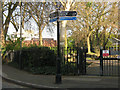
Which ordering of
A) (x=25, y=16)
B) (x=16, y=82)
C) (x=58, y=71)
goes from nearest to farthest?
1. (x=58, y=71)
2. (x=16, y=82)
3. (x=25, y=16)

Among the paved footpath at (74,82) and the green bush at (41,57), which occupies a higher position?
the green bush at (41,57)

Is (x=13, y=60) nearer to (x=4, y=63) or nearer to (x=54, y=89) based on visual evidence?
(x=4, y=63)

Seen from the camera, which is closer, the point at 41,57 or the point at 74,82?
the point at 74,82

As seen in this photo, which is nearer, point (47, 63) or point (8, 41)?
point (47, 63)

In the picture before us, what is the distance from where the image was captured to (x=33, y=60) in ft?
49.4

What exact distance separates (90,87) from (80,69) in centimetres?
419

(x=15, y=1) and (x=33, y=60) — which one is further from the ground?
(x=15, y=1)

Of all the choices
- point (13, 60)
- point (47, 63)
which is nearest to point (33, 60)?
point (47, 63)

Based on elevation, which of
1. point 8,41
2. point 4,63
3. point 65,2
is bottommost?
point 4,63

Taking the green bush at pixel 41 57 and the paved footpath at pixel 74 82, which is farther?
the green bush at pixel 41 57

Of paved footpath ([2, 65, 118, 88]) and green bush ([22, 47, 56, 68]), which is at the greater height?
green bush ([22, 47, 56, 68])

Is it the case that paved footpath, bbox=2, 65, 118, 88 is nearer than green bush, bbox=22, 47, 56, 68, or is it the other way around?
paved footpath, bbox=2, 65, 118, 88

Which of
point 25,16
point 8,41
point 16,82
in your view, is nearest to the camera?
point 16,82

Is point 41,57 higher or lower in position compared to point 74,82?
higher
